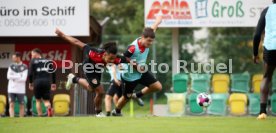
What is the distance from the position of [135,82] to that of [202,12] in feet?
29.1

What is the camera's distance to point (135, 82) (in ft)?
58.8

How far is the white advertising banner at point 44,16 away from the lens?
83.3 ft

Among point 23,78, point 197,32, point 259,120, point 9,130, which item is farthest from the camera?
point 197,32

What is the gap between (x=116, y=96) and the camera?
21906 millimetres

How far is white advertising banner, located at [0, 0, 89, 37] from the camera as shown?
999 inches

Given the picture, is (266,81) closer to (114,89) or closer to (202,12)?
(114,89)

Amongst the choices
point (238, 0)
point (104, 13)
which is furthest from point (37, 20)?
point (104, 13)

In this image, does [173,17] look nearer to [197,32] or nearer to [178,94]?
[178,94]

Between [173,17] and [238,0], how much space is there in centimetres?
230

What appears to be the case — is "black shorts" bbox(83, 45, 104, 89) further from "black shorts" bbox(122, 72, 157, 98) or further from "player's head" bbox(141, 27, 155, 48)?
"player's head" bbox(141, 27, 155, 48)

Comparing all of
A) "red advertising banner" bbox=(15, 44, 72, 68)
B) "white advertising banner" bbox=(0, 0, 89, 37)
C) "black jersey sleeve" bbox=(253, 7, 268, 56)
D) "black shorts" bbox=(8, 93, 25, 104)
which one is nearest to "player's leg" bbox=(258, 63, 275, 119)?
"black jersey sleeve" bbox=(253, 7, 268, 56)

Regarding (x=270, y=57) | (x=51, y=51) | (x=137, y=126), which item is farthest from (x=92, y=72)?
(x=51, y=51)

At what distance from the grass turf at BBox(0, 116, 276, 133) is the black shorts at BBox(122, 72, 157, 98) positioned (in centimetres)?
222

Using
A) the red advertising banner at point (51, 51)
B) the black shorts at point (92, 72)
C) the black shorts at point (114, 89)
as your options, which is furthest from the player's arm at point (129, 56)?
the red advertising banner at point (51, 51)
